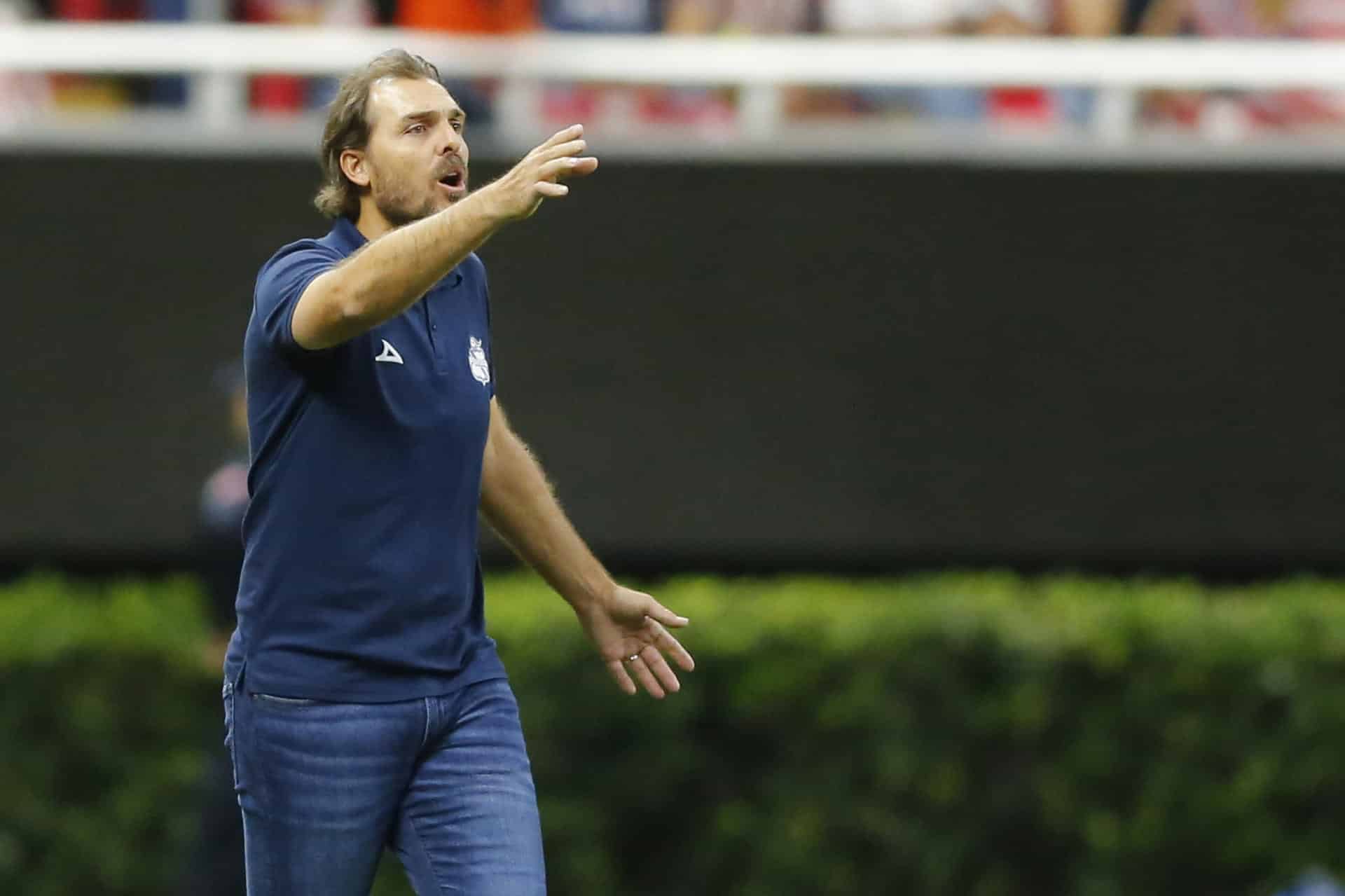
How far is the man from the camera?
412 centimetres

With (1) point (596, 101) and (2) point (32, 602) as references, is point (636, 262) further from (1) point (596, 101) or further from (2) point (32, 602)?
(2) point (32, 602)

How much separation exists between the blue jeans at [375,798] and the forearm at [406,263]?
79cm

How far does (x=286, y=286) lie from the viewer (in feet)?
13.2

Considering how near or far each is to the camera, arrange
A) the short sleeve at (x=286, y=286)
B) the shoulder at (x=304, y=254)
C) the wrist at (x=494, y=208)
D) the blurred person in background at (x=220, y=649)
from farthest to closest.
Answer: the blurred person in background at (x=220, y=649)
the shoulder at (x=304, y=254)
the short sleeve at (x=286, y=286)
the wrist at (x=494, y=208)

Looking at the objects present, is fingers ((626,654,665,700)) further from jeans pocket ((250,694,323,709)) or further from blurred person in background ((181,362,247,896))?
blurred person in background ((181,362,247,896))

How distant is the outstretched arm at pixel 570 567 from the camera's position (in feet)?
15.1

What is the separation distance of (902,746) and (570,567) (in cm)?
382

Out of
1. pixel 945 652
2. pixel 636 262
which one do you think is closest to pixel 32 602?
pixel 636 262

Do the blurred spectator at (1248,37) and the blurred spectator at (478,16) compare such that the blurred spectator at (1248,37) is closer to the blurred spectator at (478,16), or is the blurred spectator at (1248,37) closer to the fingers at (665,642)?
the blurred spectator at (478,16)

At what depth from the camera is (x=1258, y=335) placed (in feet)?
29.6

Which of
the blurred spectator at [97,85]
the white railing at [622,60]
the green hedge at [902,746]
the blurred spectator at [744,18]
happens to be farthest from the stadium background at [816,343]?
the green hedge at [902,746]

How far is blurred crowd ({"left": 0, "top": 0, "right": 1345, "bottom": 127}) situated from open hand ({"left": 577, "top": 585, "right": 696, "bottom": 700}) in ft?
14.7

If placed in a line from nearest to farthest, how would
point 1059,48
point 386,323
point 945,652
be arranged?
point 386,323, point 945,652, point 1059,48

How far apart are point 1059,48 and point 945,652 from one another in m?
2.37
